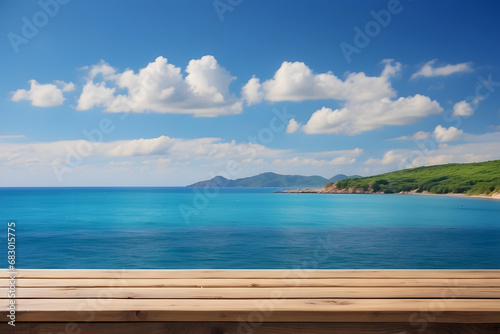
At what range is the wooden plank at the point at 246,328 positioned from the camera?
1.49 metres

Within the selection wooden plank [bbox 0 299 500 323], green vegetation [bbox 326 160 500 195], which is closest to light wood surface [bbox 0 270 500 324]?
wooden plank [bbox 0 299 500 323]

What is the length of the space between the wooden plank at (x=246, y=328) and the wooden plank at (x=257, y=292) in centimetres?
15

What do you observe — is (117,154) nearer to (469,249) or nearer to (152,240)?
(152,240)

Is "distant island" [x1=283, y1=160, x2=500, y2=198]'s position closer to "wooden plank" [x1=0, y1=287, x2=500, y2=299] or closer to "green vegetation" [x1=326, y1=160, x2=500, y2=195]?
"green vegetation" [x1=326, y1=160, x2=500, y2=195]

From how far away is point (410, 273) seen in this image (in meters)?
2.08

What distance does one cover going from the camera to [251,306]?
154 centimetres

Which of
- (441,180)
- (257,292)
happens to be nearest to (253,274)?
(257,292)

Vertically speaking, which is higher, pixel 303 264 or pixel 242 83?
pixel 242 83

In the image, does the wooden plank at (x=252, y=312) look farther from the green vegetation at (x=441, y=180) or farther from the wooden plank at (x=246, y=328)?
the green vegetation at (x=441, y=180)

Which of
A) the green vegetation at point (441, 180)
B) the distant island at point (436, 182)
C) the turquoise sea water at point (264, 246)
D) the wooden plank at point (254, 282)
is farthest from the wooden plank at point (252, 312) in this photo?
the green vegetation at point (441, 180)

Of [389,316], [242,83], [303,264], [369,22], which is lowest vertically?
[303,264]

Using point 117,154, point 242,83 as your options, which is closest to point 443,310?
point 242,83

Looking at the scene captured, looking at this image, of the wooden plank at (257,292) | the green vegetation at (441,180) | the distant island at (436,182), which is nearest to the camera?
the wooden plank at (257,292)

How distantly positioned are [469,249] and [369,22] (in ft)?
41.3
